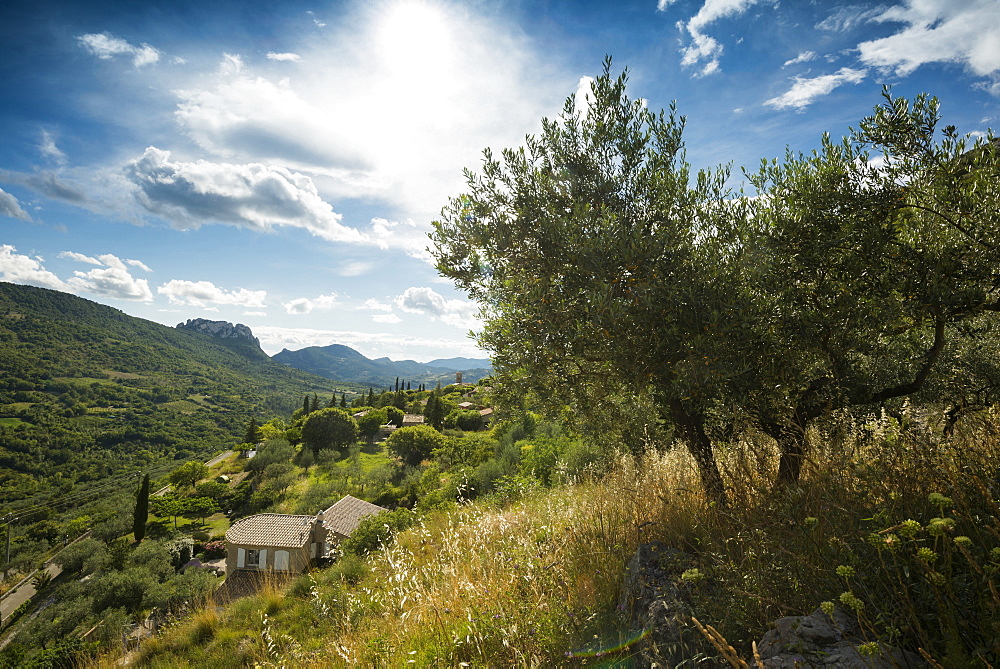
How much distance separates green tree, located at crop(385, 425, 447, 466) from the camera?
57.7m

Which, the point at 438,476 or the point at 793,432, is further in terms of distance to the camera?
the point at 438,476

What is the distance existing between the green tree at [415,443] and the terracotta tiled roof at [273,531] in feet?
73.0

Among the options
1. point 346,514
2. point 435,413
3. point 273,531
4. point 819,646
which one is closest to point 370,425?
point 435,413

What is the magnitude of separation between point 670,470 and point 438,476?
36.0 m

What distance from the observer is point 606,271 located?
5.81 meters

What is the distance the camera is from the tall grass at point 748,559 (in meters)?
2.56

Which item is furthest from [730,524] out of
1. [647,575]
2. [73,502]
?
[73,502]

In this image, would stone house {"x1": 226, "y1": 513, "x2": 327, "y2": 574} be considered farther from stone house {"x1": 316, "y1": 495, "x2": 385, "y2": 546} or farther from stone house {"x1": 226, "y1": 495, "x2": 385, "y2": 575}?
stone house {"x1": 316, "y1": 495, "x2": 385, "y2": 546}

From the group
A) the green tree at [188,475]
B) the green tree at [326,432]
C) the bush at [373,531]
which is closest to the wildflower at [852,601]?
the bush at [373,531]

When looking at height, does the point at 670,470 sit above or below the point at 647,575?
above

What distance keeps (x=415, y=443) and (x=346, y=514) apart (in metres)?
22.9

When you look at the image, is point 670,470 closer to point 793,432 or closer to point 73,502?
point 793,432

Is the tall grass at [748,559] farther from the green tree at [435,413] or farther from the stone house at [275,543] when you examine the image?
the green tree at [435,413]

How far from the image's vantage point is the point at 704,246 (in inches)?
235
